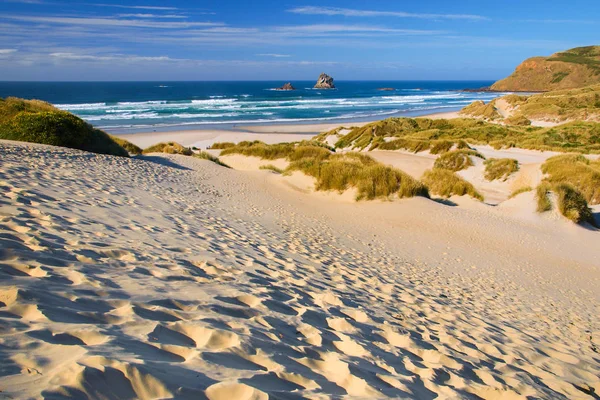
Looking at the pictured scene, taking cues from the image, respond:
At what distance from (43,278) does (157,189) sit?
743cm

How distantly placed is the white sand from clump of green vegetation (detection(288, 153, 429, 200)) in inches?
139

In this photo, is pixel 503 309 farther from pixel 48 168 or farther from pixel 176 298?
pixel 48 168

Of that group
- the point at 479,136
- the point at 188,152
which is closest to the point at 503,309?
the point at 188,152

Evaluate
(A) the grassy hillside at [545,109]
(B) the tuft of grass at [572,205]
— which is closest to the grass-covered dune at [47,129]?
(B) the tuft of grass at [572,205]

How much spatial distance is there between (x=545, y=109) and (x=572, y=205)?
4385 centimetres

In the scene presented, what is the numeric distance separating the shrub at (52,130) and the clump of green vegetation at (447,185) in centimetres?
1280

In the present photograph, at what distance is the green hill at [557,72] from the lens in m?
103

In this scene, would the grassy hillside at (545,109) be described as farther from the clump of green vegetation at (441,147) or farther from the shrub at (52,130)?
the shrub at (52,130)

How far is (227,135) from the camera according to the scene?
36.8 metres

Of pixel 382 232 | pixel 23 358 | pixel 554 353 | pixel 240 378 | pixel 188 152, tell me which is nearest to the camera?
pixel 23 358

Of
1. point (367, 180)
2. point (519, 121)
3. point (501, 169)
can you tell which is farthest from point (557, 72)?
point (367, 180)

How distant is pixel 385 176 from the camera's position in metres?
13.1

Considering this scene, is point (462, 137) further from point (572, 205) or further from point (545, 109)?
point (545, 109)

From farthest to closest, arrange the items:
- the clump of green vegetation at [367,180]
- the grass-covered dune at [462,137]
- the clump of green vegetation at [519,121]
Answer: the clump of green vegetation at [519,121] → the grass-covered dune at [462,137] → the clump of green vegetation at [367,180]
